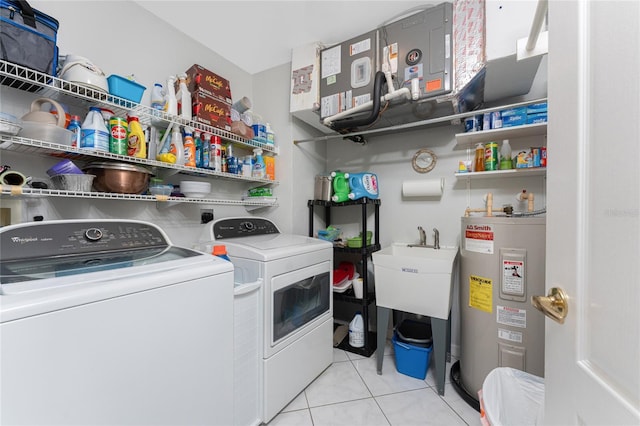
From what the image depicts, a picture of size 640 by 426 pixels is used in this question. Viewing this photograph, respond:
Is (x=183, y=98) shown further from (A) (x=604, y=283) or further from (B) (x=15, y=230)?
(A) (x=604, y=283)

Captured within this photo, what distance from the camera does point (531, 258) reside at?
1399 mm

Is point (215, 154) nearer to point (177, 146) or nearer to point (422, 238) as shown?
point (177, 146)

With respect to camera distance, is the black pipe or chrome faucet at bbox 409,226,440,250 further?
chrome faucet at bbox 409,226,440,250

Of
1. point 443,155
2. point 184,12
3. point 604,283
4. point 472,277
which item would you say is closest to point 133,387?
point 604,283

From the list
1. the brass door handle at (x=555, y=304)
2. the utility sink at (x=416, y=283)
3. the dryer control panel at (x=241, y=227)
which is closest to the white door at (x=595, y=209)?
the brass door handle at (x=555, y=304)

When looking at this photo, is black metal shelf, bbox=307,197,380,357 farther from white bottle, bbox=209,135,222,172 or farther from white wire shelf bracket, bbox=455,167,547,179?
white bottle, bbox=209,135,222,172

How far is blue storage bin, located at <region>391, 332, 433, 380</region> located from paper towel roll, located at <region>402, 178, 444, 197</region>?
1.23 m

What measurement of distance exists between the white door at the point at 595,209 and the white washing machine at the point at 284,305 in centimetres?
118

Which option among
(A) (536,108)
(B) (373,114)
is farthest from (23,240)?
(A) (536,108)

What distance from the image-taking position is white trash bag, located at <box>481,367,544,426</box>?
1088 mm

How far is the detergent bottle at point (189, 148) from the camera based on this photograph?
1.67 meters

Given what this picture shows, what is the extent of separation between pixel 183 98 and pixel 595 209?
6.70 feet

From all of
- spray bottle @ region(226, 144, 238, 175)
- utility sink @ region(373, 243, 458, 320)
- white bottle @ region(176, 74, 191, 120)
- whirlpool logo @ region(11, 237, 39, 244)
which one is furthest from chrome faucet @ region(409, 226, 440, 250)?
whirlpool logo @ region(11, 237, 39, 244)

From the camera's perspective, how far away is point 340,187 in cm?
232
